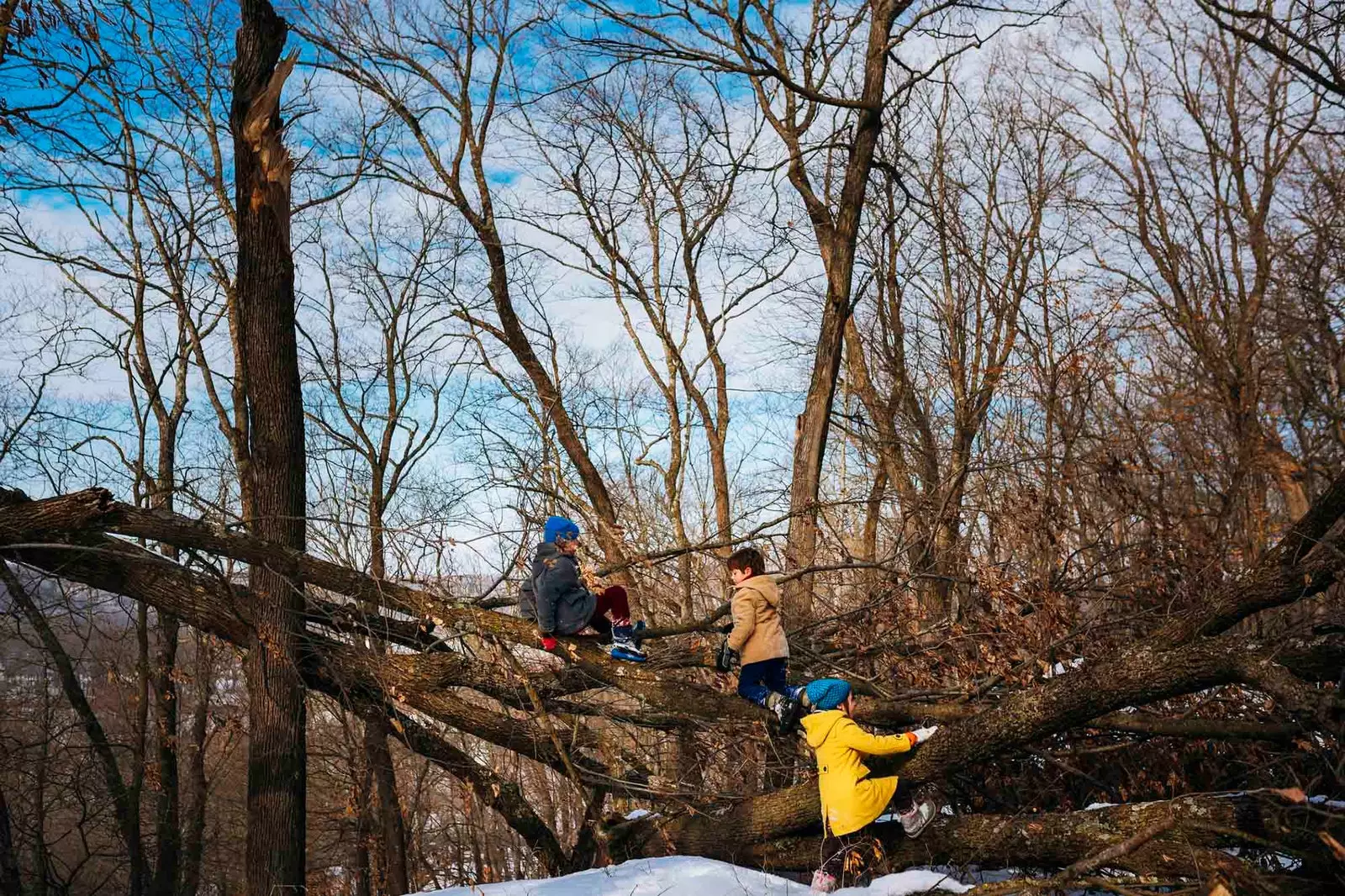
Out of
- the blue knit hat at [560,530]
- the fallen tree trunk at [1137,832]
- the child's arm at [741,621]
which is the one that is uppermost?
the blue knit hat at [560,530]

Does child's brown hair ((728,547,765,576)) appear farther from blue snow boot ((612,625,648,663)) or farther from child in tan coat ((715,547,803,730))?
blue snow boot ((612,625,648,663))

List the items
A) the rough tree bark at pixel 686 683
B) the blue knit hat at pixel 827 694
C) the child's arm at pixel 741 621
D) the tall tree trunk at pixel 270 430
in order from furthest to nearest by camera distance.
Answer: the tall tree trunk at pixel 270 430 → the child's arm at pixel 741 621 → the blue knit hat at pixel 827 694 → the rough tree bark at pixel 686 683

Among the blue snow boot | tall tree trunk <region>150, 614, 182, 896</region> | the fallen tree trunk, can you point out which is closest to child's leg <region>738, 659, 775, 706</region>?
the blue snow boot

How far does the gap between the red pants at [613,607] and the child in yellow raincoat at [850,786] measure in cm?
158

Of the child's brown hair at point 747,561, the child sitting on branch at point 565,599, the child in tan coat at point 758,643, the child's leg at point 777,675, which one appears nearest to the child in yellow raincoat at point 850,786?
the child in tan coat at point 758,643

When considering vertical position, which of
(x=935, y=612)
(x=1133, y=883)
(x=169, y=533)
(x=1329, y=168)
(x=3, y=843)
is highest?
(x=1329, y=168)

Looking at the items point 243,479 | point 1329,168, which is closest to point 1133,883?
point 243,479

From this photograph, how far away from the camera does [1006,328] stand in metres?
13.5

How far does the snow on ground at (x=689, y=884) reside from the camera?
16.8 ft

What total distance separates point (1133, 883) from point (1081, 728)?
193 centimetres

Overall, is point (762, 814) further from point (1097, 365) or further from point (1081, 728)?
point (1097, 365)

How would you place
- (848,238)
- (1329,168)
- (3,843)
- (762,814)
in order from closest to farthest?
(762,814), (3,843), (848,238), (1329,168)

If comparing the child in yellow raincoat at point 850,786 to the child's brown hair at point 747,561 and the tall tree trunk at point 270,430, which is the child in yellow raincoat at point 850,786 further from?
the tall tree trunk at point 270,430

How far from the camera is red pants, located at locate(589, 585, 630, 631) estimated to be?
6.60 m
